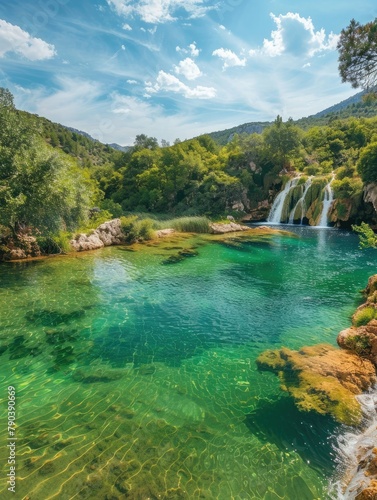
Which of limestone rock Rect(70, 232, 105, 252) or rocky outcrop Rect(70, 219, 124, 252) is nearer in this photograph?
limestone rock Rect(70, 232, 105, 252)

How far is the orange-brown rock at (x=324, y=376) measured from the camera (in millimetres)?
7219

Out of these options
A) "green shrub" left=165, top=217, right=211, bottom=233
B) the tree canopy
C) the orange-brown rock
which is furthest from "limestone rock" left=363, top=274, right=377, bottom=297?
"green shrub" left=165, top=217, right=211, bottom=233

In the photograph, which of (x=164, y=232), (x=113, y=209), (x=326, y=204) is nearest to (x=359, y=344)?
(x=164, y=232)

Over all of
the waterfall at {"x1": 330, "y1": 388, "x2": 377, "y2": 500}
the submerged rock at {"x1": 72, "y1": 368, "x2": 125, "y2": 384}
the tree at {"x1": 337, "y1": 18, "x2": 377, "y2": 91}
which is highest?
the tree at {"x1": 337, "y1": 18, "x2": 377, "y2": 91}

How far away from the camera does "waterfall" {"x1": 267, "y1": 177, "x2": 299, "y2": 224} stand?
45.0 metres

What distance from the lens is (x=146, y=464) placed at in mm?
5559

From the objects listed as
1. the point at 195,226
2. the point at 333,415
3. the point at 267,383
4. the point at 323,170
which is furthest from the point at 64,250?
the point at 323,170

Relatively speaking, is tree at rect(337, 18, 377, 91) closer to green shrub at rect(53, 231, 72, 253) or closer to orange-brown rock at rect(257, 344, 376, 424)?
orange-brown rock at rect(257, 344, 376, 424)

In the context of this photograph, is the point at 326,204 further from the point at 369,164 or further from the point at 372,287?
the point at 372,287

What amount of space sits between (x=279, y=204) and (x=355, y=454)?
141 ft

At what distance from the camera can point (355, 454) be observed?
5879mm

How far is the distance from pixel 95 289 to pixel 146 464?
1144 cm

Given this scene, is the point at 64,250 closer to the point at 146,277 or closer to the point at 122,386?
the point at 146,277

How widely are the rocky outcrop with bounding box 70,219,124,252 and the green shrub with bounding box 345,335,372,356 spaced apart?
869 inches
